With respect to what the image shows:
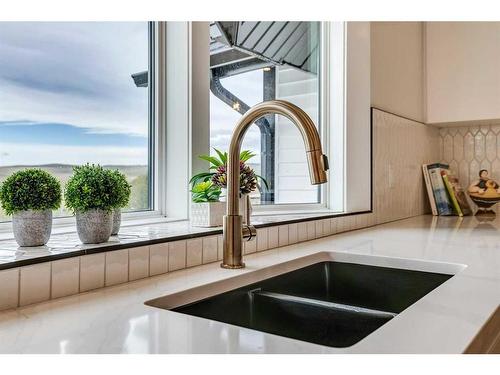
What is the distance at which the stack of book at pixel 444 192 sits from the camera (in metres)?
2.49

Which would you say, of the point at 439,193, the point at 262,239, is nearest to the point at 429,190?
the point at 439,193

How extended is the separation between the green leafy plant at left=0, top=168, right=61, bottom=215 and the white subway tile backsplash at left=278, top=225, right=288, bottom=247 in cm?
69

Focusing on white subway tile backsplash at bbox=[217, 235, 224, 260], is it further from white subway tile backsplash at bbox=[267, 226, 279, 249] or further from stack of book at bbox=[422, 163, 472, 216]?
stack of book at bbox=[422, 163, 472, 216]

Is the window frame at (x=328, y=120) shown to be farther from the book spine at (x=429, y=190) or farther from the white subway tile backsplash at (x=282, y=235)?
the book spine at (x=429, y=190)

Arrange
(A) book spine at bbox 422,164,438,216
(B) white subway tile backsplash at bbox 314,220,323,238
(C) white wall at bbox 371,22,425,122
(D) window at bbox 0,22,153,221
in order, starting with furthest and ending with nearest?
(A) book spine at bbox 422,164,438,216, (C) white wall at bbox 371,22,425,122, (B) white subway tile backsplash at bbox 314,220,323,238, (D) window at bbox 0,22,153,221

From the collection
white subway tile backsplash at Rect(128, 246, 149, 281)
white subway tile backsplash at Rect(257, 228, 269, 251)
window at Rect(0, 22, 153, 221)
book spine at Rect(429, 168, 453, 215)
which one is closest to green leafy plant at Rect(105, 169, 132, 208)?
white subway tile backsplash at Rect(128, 246, 149, 281)

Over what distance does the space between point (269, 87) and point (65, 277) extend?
1.24m

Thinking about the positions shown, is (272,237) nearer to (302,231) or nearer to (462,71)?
(302,231)

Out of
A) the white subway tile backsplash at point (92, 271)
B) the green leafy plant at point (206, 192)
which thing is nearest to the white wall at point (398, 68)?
the green leafy plant at point (206, 192)

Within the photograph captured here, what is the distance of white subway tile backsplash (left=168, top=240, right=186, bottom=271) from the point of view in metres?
1.03

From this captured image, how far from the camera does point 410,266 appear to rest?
117 cm

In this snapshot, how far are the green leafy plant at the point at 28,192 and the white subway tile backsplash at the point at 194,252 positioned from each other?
33cm

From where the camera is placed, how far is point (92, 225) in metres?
0.92
